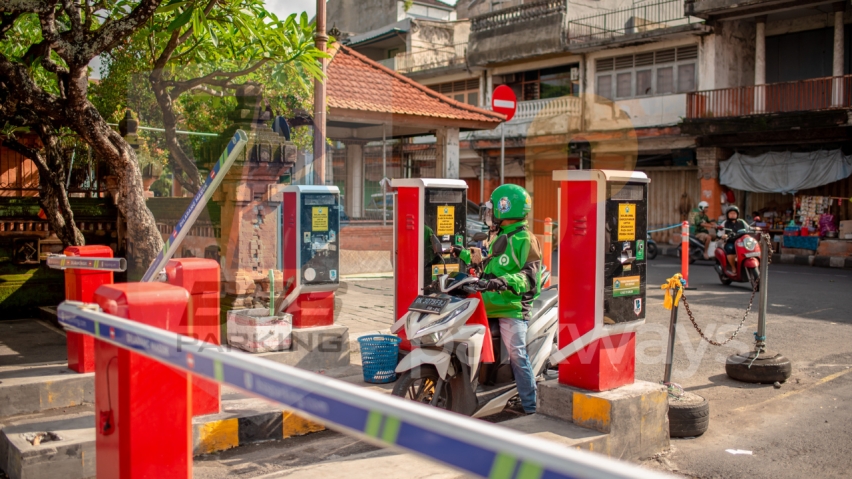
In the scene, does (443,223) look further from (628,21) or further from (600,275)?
(628,21)

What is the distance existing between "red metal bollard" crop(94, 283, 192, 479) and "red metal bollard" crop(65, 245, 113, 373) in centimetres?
346

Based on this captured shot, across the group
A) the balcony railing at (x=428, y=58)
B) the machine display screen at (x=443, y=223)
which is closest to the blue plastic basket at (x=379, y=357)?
the machine display screen at (x=443, y=223)

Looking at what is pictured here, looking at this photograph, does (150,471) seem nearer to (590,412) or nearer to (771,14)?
(590,412)

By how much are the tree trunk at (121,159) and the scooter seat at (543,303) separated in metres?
3.80

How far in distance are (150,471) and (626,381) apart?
339 cm

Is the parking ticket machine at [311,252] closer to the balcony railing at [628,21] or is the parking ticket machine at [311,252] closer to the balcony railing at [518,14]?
the balcony railing at [628,21]

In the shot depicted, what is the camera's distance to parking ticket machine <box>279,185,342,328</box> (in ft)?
23.9

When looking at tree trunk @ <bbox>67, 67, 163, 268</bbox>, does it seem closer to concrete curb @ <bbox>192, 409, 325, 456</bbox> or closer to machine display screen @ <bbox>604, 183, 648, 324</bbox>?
concrete curb @ <bbox>192, 409, 325, 456</bbox>

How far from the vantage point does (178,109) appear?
1596 cm

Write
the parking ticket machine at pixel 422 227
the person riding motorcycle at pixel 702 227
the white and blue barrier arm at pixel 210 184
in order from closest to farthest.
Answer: the white and blue barrier arm at pixel 210 184 → the parking ticket machine at pixel 422 227 → the person riding motorcycle at pixel 702 227

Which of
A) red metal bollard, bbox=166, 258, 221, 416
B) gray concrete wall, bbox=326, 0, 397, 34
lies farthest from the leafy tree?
gray concrete wall, bbox=326, 0, 397, 34

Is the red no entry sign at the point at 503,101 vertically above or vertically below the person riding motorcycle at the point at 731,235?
above

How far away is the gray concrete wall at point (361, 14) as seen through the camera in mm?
36181

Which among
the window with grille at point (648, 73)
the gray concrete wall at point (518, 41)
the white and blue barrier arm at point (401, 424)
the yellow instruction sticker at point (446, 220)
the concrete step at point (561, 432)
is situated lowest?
the concrete step at point (561, 432)
